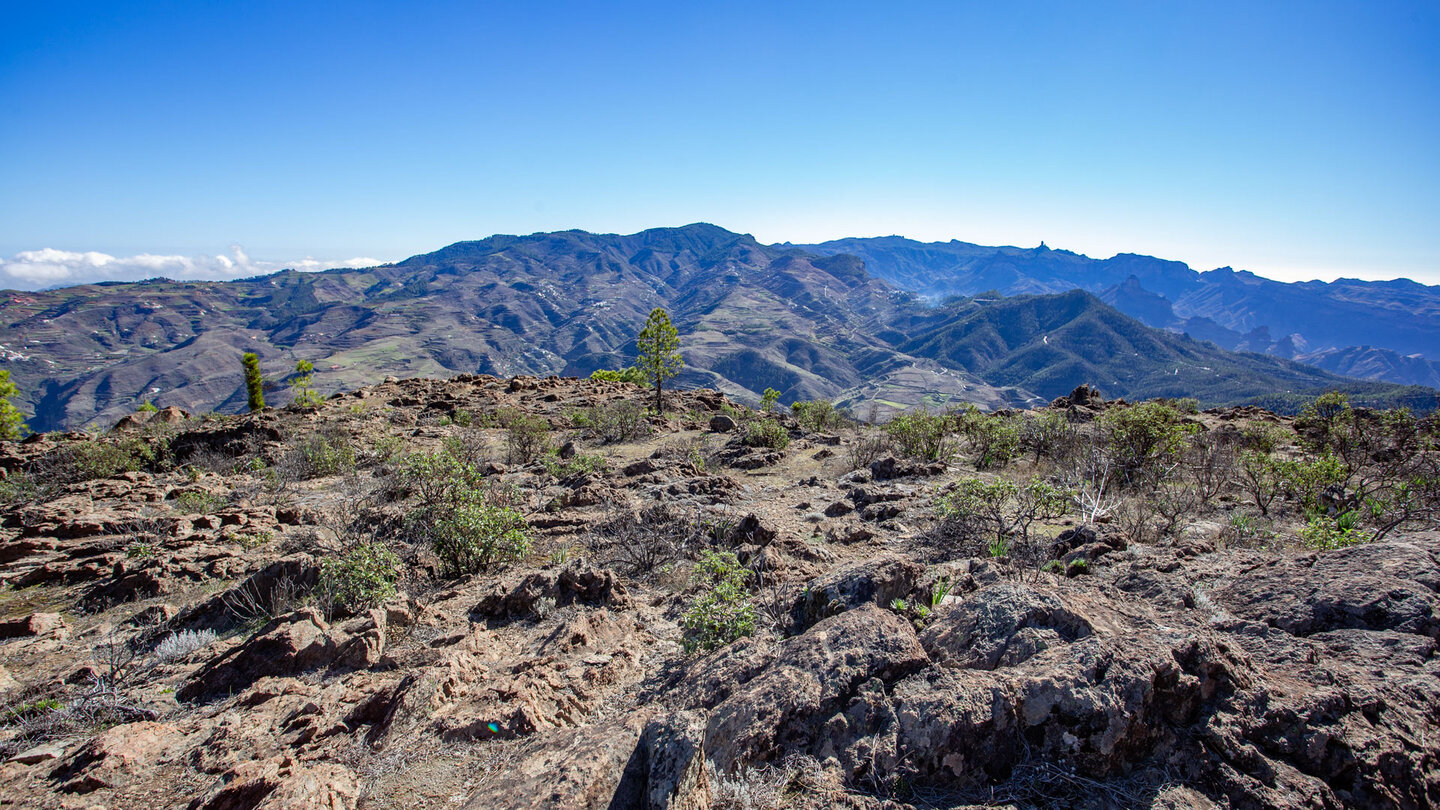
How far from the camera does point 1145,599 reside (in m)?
4.75

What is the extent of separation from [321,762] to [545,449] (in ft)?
45.3

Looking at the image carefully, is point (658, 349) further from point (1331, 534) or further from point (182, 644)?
point (1331, 534)

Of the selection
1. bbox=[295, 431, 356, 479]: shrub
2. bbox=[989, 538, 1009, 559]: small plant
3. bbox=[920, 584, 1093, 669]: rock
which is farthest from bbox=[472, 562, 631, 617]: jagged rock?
bbox=[295, 431, 356, 479]: shrub

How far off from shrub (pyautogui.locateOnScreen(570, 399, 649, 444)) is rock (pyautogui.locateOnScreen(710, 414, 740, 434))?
127 inches

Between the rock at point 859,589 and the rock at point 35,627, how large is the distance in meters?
9.05

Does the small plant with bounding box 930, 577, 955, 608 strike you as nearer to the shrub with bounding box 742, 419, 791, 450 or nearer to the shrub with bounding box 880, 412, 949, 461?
the shrub with bounding box 880, 412, 949, 461

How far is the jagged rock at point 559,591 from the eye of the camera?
22.9 feet

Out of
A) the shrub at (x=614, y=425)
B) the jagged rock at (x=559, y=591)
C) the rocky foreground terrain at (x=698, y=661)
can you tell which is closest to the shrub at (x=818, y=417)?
the shrub at (x=614, y=425)

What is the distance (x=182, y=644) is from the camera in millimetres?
5984

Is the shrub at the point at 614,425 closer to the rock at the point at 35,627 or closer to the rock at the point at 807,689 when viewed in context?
the rock at the point at 35,627

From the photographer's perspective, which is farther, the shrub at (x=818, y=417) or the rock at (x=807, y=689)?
the shrub at (x=818, y=417)

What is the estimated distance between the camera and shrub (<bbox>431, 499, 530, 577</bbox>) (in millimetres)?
8188

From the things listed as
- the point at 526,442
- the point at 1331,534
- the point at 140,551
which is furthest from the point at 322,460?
the point at 1331,534

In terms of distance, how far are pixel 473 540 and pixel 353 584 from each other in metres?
1.74
